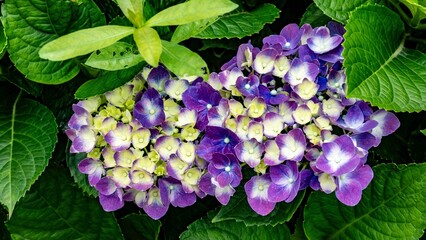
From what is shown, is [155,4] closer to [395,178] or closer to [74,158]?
[74,158]

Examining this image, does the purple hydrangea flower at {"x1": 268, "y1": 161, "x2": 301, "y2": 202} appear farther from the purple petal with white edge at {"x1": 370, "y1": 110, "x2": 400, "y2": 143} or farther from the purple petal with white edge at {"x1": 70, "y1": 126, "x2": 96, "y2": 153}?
the purple petal with white edge at {"x1": 70, "y1": 126, "x2": 96, "y2": 153}

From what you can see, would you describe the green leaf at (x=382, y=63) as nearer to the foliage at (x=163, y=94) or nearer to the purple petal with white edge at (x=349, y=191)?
the foliage at (x=163, y=94)

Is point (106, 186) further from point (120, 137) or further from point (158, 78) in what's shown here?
point (158, 78)

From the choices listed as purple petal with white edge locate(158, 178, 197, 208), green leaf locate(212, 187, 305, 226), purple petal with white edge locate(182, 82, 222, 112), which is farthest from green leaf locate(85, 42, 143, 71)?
green leaf locate(212, 187, 305, 226)

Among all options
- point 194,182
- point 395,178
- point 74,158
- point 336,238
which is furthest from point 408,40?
point 74,158

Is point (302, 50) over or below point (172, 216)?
over
